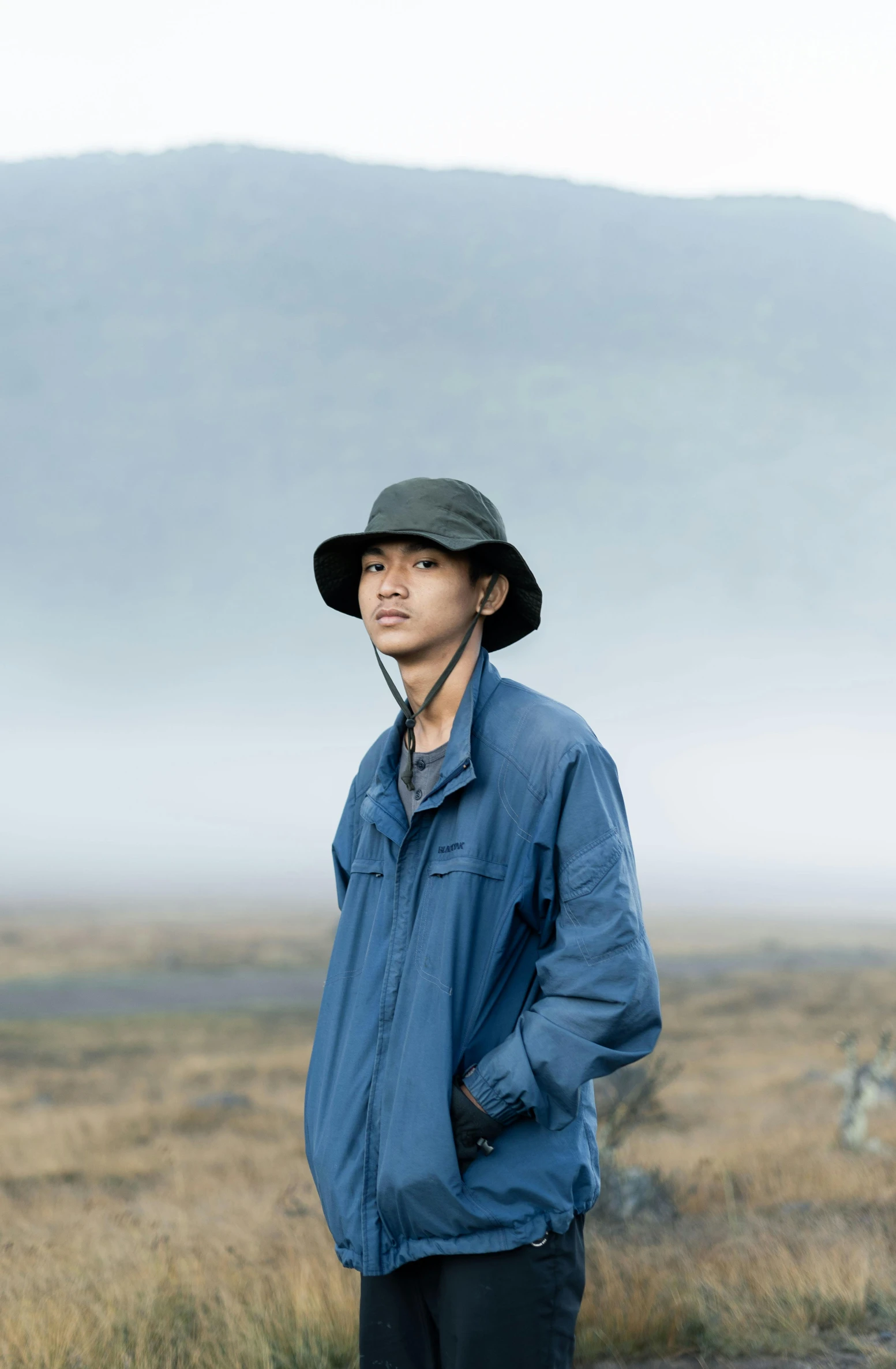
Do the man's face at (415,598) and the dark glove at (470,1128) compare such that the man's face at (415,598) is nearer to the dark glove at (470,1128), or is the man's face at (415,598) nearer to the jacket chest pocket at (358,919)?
the jacket chest pocket at (358,919)

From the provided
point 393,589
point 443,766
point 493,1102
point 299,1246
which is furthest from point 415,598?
point 299,1246

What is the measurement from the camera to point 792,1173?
23.9ft

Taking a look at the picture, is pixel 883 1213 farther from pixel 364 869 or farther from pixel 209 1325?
pixel 364 869

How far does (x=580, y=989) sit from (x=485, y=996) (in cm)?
19

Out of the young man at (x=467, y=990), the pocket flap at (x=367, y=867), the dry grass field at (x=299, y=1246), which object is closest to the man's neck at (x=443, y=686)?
the young man at (x=467, y=990)

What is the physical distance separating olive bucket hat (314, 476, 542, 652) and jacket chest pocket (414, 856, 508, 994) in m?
0.56

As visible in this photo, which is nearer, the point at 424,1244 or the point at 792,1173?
the point at 424,1244

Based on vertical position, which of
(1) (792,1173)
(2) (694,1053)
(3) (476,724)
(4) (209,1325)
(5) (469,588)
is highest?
(5) (469,588)

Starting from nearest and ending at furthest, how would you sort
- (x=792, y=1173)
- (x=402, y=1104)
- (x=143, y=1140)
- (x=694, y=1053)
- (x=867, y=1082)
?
(x=402, y=1104) → (x=792, y=1173) → (x=867, y=1082) → (x=143, y=1140) → (x=694, y=1053)

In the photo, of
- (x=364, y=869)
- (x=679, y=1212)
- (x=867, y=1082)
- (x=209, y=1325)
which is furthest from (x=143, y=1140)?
(x=364, y=869)

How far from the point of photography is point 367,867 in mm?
2100

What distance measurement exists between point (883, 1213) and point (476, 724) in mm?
4683

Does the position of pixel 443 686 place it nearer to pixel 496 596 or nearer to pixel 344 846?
pixel 496 596

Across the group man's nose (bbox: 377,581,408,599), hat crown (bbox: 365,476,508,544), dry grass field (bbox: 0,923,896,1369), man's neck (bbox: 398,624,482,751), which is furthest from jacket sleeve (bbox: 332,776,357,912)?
dry grass field (bbox: 0,923,896,1369)
